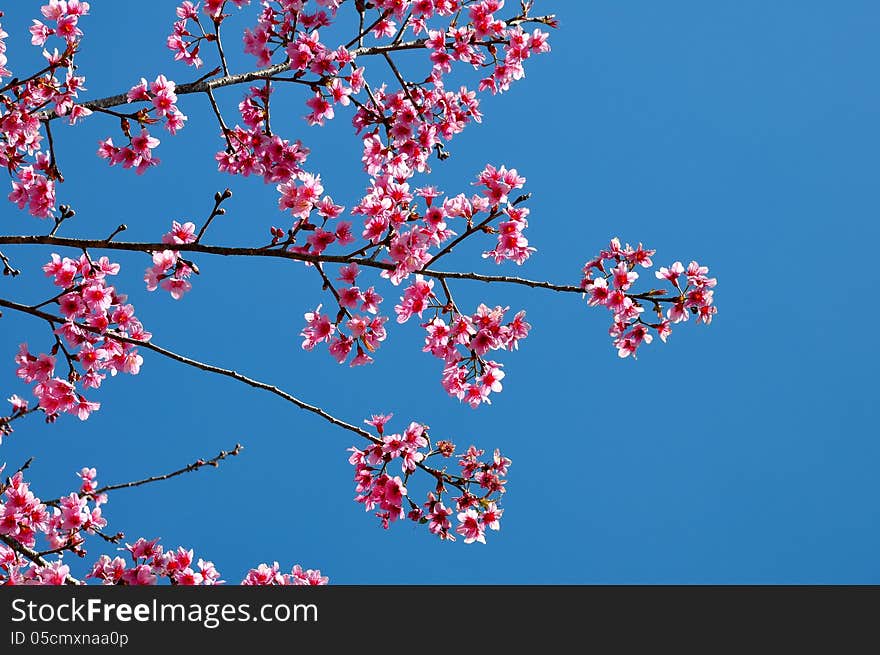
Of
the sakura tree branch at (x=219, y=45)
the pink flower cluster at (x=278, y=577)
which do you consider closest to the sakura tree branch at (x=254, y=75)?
the sakura tree branch at (x=219, y=45)

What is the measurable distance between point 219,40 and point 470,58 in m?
2.81

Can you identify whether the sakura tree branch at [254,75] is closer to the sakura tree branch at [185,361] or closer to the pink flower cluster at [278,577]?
the sakura tree branch at [185,361]

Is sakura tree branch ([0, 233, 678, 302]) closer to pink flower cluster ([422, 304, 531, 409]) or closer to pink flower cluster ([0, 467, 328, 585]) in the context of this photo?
pink flower cluster ([422, 304, 531, 409])

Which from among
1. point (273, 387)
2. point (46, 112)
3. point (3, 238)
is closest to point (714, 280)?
point (273, 387)

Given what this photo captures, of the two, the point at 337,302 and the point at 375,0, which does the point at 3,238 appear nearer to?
the point at 337,302

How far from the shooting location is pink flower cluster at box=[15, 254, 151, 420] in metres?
5.54

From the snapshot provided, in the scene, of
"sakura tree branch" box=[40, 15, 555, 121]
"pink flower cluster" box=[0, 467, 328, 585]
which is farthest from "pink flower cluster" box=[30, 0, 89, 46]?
"pink flower cluster" box=[0, 467, 328, 585]

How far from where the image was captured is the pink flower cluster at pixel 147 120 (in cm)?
591

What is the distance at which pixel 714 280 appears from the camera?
5.46 meters

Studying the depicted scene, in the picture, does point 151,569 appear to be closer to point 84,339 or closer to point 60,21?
point 84,339

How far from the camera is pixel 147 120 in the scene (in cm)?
589

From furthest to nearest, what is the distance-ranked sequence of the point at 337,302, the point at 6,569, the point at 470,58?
the point at 470,58 → the point at 6,569 → the point at 337,302

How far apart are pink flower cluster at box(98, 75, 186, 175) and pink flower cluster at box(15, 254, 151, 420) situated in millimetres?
1079

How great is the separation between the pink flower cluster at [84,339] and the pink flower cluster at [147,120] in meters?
1.08
